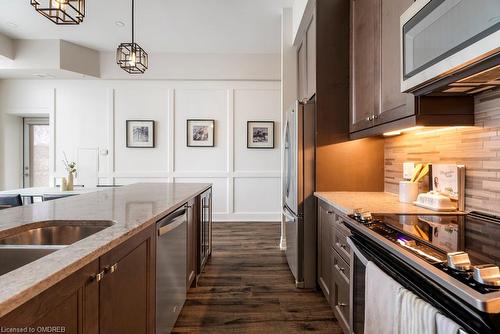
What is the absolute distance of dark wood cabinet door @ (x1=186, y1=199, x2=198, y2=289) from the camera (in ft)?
7.64

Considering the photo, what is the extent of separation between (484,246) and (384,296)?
376mm

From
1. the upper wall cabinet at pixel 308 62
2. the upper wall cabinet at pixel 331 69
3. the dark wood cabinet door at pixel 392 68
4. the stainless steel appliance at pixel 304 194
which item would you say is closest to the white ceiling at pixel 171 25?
the upper wall cabinet at pixel 308 62

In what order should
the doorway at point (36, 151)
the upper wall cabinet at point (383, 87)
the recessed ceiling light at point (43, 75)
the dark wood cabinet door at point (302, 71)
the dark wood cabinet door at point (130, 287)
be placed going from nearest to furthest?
the dark wood cabinet door at point (130, 287) → the upper wall cabinet at point (383, 87) → the dark wood cabinet door at point (302, 71) → the recessed ceiling light at point (43, 75) → the doorway at point (36, 151)

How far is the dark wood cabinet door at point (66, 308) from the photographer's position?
2.14 feet

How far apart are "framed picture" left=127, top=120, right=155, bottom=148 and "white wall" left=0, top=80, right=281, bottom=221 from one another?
0.11 meters

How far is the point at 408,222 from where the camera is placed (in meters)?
1.37

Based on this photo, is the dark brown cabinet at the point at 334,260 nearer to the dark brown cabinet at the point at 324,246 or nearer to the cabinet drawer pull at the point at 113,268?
the dark brown cabinet at the point at 324,246

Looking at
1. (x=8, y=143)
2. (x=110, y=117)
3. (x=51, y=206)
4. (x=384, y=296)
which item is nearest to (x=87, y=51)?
(x=110, y=117)

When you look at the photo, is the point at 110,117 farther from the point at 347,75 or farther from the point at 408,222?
the point at 408,222

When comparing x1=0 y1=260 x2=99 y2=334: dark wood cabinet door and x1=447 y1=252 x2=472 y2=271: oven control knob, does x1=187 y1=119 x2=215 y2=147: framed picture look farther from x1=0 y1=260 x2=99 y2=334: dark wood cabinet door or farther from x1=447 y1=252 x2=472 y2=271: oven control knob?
x1=447 y1=252 x2=472 y2=271: oven control knob

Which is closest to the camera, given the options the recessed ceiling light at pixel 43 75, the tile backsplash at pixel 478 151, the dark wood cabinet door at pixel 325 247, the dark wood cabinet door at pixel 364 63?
the tile backsplash at pixel 478 151

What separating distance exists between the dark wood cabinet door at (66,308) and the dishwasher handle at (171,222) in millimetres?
626

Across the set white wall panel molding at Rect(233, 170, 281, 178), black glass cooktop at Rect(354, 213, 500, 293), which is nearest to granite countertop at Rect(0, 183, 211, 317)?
black glass cooktop at Rect(354, 213, 500, 293)

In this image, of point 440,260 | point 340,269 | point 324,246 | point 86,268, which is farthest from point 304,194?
point 86,268
